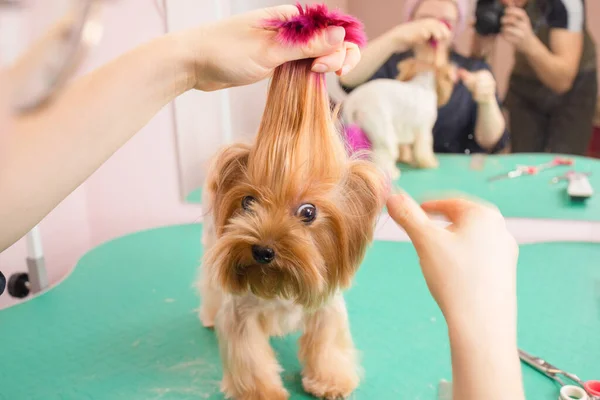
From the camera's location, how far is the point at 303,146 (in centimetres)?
62

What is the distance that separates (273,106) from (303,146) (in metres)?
0.06

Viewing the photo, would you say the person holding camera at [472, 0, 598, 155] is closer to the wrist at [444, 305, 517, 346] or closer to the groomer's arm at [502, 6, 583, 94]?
the groomer's arm at [502, 6, 583, 94]

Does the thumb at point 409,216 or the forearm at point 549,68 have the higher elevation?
the forearm at point 549,68

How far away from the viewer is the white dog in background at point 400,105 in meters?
1.36

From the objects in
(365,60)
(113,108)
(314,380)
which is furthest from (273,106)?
(365,60)

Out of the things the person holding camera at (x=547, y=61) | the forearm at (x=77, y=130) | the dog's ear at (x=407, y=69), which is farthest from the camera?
the dog's ear at (x=407, y=69)

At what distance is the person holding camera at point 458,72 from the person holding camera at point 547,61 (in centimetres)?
5

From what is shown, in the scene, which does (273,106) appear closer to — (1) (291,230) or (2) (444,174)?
(1) (291,230)

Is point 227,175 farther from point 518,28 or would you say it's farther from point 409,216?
point 518,28

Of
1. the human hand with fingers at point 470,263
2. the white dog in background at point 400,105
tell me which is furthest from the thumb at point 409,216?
the white dog in background at point 400,105

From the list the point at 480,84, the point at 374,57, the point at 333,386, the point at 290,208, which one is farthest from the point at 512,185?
the point at 290,208

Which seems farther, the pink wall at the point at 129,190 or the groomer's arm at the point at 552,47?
the pink wall at the point at 129,190

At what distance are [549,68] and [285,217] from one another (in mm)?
995

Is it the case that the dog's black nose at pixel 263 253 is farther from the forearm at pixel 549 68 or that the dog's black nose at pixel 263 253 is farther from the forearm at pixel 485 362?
the forearm at pixel 549 68
